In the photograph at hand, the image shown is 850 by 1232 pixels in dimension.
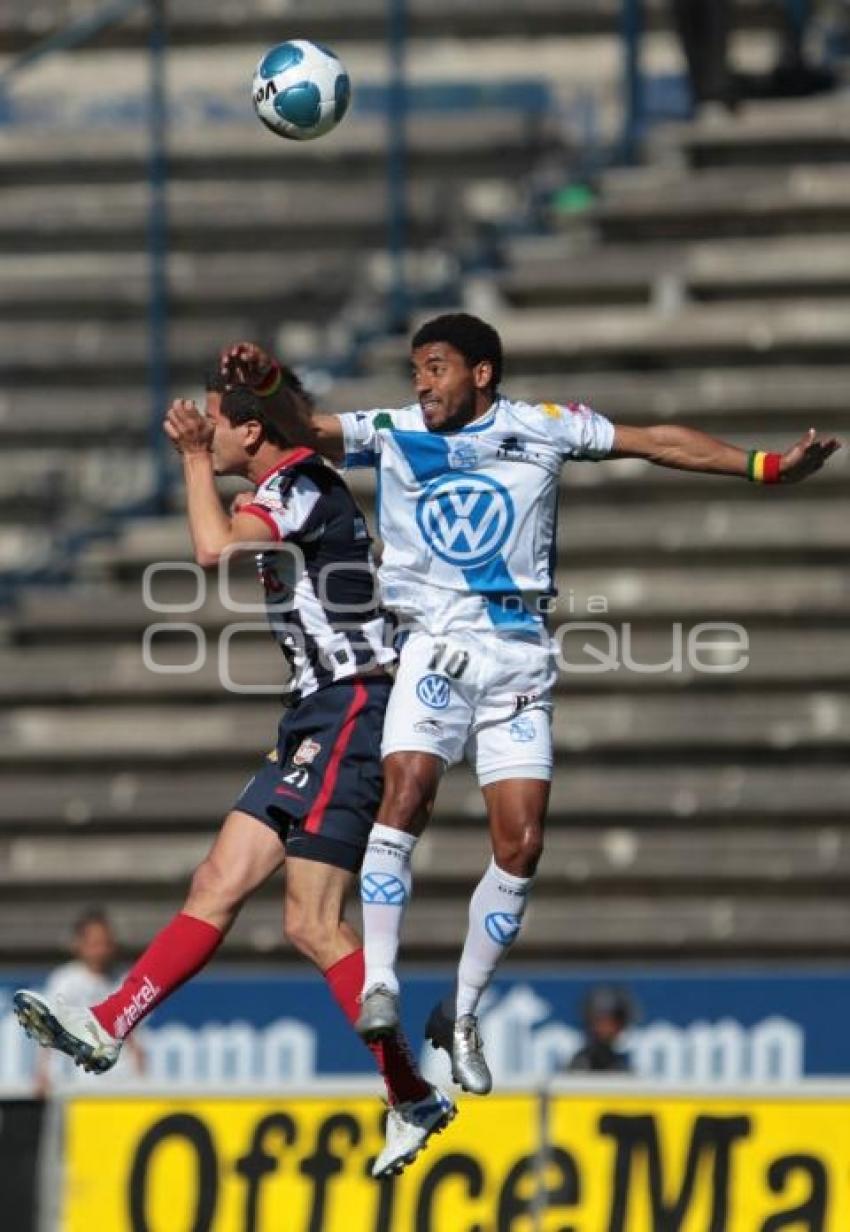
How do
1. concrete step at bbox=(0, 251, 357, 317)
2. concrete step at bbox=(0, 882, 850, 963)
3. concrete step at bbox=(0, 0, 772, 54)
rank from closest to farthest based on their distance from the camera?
concrete step at bbox=(0, 882, 850, 963)
concrete step at bbox=(0, 251, 357, 317)
concrete step at bbox=(0, 0, 772, 54)

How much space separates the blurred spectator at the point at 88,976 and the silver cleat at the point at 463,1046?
4.90 meters

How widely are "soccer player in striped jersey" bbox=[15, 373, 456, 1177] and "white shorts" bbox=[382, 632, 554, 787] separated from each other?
0.56 ft

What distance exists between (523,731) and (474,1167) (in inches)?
85.3

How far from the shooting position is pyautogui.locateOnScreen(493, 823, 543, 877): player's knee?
30.5 ft

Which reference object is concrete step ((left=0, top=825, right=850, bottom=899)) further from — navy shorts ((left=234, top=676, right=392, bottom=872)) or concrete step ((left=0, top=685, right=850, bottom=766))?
navy shorts ((left=234, top=676, right=392, bottom=872))

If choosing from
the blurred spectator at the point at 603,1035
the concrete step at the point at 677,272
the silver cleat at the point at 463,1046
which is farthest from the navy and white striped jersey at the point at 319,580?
the concrete step at the point at 677,272

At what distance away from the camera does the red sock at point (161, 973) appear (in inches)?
365

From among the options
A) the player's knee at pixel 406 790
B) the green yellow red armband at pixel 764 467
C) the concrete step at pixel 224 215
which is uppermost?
the concrete step at pixel 224 215

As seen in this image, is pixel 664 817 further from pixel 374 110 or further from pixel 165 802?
pixel 374 110

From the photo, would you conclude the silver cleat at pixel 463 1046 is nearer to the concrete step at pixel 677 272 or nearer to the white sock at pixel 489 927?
the white sock at pixel 489 927

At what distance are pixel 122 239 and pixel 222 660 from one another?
362cm

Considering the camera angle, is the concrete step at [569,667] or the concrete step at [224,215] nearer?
the concrete step at [569,667]

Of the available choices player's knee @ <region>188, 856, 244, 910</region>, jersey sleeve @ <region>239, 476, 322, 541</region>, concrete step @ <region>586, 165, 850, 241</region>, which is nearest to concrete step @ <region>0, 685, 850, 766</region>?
concrete step @ <region>586, 165, 850, 241</region>

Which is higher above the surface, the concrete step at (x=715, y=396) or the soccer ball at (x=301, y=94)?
the soccer ball at (x=301, y=94)
